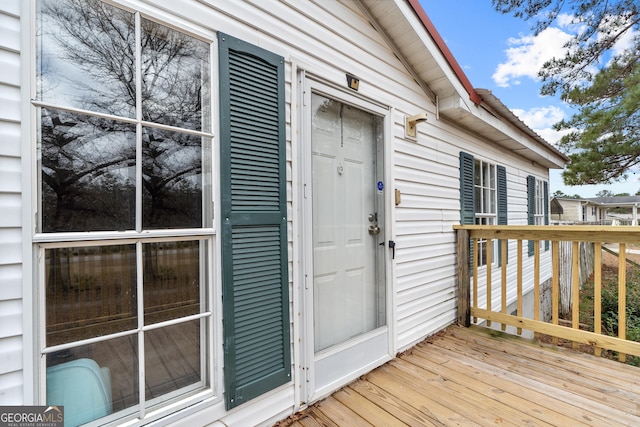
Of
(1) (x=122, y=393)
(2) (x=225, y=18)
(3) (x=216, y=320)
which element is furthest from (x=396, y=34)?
(1) (x=122, y=393)

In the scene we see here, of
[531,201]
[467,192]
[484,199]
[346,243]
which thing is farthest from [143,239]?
[531,201]

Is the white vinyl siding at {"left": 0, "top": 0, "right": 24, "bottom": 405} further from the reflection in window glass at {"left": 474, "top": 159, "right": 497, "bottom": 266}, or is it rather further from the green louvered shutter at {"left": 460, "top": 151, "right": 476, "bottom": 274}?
the reflection in window glass at {"left": 474, "top": 159, "right": 497, "bottom": 266}

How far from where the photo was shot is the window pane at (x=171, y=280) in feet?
4.43

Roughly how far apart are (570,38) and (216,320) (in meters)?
8.80

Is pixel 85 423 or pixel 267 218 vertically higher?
pixel 267 218

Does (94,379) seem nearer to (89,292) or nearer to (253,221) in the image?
(89,292)

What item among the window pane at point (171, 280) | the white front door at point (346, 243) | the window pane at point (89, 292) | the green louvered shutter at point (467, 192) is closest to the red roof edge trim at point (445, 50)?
the green louvered shutter at point (467, 192)

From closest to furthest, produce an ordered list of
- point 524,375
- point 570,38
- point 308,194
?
1. point 308,194
2. point 524,375
3. point 570,38

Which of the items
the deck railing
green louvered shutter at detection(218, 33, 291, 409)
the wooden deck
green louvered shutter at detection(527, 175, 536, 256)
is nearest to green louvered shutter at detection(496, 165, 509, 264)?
green louvered shutter at detection(527, 175, 536, 256)

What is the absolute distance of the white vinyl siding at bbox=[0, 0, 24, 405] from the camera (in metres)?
1.03

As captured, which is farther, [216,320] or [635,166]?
[635,166]

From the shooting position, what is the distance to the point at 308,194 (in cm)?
191

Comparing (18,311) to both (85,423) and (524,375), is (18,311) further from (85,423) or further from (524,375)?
(524,375)

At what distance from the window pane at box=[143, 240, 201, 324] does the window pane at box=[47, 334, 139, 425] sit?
0.52 feet
